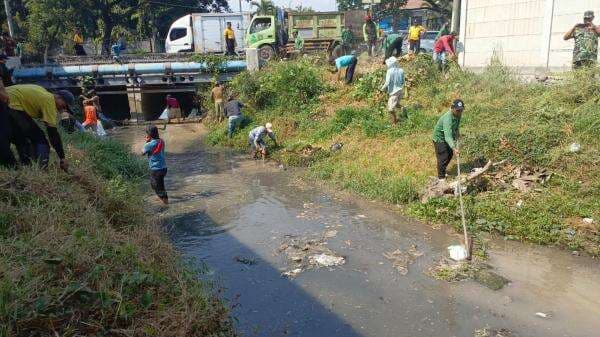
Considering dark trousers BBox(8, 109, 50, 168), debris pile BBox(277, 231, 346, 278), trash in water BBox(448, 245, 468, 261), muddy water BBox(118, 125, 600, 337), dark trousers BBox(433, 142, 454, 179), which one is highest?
dark trousers BBox(8, 109, 50, 168)

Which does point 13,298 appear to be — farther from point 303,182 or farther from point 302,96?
point 302,96

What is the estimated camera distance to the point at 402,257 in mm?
5805

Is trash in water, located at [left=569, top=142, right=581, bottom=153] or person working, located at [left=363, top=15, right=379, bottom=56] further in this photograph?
person working, located at [left=363, top=15, right=379, bottom=56]

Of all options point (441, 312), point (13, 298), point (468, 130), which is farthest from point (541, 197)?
point (13, 298)

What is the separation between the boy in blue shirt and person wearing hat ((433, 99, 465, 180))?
4.72 meters

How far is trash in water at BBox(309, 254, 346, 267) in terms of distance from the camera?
5.65 meters

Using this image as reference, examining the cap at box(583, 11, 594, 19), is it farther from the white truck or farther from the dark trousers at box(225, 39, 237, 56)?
the white truck

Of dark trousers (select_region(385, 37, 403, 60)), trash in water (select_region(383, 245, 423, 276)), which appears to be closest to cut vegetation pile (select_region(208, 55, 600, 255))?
trash in water (select_region(383, 245, 423, 276))

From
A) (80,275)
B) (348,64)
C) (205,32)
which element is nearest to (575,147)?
(80,275)

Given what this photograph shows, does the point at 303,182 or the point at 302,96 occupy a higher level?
the point at 302,96

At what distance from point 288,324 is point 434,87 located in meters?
9.19

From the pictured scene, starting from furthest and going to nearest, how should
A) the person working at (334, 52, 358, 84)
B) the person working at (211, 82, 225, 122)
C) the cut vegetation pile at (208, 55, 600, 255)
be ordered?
the person working at (211, 82, 225, 122) → the person working at (334, 52, 358, 84) → the cut vegetation pile at (208, 55, 600, 255)

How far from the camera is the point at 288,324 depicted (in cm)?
444

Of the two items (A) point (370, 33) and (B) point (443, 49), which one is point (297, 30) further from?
(B) point (443, 49)
